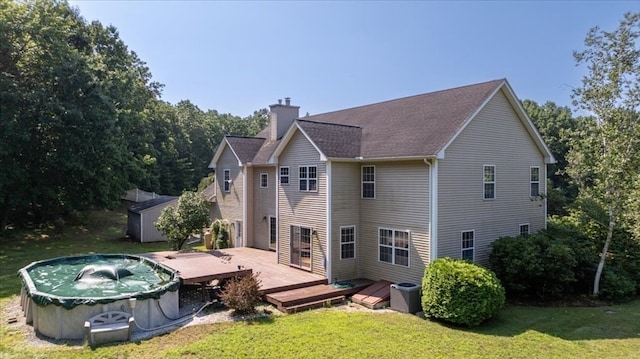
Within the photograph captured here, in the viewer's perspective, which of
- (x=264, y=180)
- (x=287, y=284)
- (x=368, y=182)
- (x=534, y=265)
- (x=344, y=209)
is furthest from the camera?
(x=264, y=180)

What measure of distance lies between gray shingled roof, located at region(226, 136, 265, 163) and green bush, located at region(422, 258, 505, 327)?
43.9ft

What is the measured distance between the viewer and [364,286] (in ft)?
48.1

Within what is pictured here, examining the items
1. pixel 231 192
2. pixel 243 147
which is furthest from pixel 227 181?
pixel 243 147

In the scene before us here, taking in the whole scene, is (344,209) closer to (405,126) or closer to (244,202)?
(405,126)

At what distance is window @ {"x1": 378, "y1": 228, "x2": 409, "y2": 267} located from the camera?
47.0 ft

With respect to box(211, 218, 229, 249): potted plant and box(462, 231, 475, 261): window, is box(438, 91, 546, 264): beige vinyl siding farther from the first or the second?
box(211, 218, 229, 249): potted plant

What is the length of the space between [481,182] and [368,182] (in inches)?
170

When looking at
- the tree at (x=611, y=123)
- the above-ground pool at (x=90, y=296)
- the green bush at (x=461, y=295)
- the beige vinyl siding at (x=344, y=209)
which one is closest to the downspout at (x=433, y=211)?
the green bush at (x=461, y=295)

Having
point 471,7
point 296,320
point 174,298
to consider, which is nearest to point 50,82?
point 174,298

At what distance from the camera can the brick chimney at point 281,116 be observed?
21.9m

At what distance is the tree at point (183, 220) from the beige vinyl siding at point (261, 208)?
8.75ft

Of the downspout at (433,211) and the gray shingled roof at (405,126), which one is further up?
the gray shingled roof at (405,126)

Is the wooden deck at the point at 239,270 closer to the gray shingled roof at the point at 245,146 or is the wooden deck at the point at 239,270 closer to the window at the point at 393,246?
the window at the point at 393,246

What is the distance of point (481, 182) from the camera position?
49.4 feet
